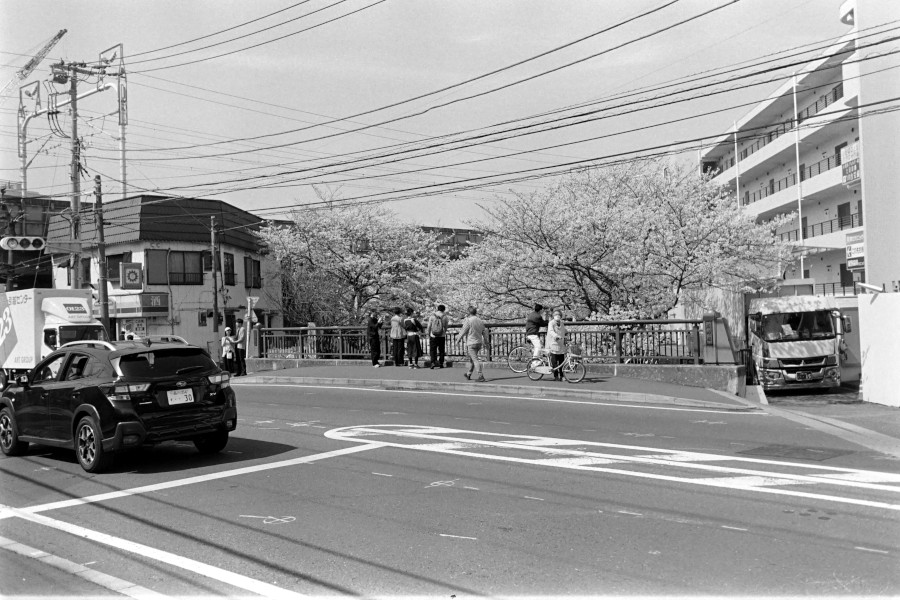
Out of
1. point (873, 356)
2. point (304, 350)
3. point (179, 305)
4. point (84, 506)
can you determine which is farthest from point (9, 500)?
point (179, 305)

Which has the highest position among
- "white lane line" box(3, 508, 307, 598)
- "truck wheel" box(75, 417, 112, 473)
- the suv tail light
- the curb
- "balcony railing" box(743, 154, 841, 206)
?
"balcony railing" box(743, 154, 841, 206)

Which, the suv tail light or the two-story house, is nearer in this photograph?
the suv tail light

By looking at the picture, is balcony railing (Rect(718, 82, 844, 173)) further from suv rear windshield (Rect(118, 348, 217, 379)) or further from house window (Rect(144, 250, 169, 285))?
house window (Rect(144, 250, 169, 285))

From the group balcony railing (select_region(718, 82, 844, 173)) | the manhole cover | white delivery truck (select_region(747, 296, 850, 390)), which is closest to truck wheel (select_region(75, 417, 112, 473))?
the manhole cover

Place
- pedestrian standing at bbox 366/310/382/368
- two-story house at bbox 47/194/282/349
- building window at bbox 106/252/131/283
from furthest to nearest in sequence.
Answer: building window at bbox 106/252/131/283, two-story house at bbox 47/194/282/349, pedestrian standing at bbox 366/310/382/368

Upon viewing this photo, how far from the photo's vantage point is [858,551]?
18.1 ft

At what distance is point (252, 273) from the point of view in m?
48.4

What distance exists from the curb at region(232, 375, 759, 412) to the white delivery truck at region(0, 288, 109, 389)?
7.12 meters

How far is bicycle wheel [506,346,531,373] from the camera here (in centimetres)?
2041

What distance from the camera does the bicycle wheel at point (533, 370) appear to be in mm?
18703

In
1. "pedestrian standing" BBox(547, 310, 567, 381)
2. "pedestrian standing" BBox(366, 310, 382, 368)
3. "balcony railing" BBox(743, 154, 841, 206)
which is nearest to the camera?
"pedestrian standing" BBox(547, 310, 567, 381)

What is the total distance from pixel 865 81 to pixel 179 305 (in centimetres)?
3513

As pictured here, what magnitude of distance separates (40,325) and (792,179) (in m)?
40.8

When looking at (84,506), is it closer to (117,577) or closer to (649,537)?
(117,577)
